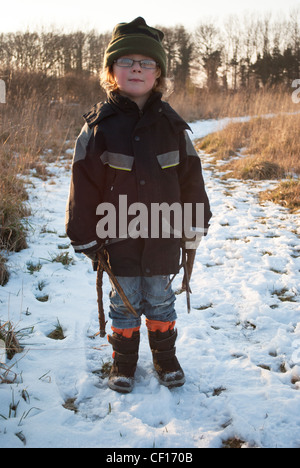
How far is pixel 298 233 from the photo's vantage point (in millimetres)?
3645

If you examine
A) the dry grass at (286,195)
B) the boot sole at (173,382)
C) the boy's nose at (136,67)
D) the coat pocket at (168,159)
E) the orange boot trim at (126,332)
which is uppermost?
the boy's nose at (136,67)

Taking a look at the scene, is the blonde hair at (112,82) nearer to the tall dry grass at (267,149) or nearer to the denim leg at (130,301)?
the denim leg at (130,301)

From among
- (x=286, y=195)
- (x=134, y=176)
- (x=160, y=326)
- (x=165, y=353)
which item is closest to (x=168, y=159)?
(x=134, y=176)

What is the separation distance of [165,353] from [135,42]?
4.96 feet

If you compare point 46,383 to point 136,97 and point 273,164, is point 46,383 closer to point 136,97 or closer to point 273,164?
point 136,97

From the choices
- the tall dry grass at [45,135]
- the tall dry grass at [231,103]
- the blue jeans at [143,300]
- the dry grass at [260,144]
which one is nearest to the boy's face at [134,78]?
the blue jeans at [143,300]

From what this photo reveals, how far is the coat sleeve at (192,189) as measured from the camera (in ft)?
5.36

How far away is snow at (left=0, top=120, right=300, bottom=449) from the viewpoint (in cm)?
141

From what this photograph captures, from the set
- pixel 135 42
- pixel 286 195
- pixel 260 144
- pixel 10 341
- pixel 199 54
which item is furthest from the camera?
pixel 199 54

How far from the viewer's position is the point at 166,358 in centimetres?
176

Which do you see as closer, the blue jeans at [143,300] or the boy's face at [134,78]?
the boy's face at [134,78]

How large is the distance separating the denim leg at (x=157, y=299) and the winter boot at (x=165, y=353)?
40mm

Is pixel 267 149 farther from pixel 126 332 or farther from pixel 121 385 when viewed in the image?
pixel 121 385
